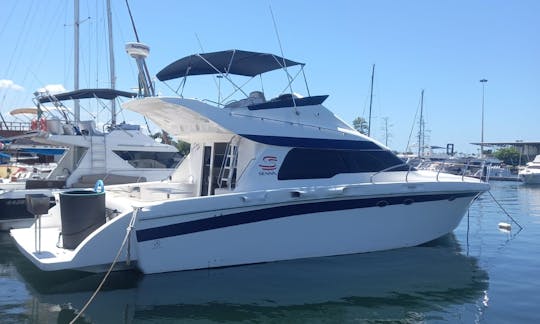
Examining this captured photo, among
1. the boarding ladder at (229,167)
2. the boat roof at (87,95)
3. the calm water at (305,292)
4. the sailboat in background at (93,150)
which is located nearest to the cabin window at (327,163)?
the boarding ladder at (229,167)

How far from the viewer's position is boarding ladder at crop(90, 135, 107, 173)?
44.2 ft

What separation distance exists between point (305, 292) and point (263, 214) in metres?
1.42

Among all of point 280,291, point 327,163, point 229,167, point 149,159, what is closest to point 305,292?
point 280,291

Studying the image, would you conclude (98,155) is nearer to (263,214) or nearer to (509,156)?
(263,214)

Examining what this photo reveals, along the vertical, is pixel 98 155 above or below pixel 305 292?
above

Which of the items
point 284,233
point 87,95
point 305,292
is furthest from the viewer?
point 87,95

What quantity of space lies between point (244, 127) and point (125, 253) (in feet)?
9.11

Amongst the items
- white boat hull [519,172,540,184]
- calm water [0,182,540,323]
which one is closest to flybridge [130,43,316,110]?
calm water [0,182,540,323]

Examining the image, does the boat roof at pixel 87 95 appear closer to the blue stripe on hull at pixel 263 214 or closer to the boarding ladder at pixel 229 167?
the boarding ladder at pixel 229 167

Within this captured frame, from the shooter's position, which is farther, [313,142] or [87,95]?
[87,95]

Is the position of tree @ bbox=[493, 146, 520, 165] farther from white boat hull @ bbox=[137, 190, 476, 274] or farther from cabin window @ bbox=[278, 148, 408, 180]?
cabin window @ bbox=[278, 148, 408, 180]

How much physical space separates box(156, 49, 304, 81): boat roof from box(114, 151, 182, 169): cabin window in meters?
5.54

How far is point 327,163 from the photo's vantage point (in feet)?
27.7

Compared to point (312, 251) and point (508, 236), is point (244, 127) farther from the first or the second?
point (508, 236)
